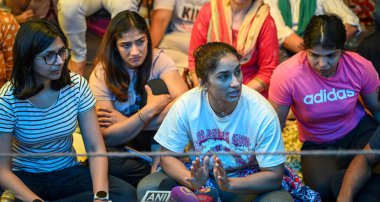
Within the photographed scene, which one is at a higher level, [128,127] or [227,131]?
[227,131]

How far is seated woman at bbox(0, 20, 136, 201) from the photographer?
7.80 ft

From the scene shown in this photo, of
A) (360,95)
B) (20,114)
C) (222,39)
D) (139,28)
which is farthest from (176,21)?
(20,114)

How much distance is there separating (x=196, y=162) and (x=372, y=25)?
6.76 ft

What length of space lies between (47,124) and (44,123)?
1 centimetres

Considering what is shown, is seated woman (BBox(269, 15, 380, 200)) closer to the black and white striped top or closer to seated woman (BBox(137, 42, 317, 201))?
seated woman (BBox(137, 42, 317, 201))

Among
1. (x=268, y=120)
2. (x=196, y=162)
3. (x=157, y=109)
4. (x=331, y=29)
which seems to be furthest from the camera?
(x=157, y=109)

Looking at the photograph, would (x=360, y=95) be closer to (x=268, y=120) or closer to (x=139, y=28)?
(x=268, y=120)

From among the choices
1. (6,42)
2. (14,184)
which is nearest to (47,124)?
(14,184)

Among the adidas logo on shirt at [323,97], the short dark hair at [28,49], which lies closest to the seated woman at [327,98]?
the adidas logo on shirt at [323,97]

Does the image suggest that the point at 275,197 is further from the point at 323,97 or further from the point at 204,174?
the point at 323,97

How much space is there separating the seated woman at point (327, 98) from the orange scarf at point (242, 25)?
35 cm

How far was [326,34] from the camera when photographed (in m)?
2.54

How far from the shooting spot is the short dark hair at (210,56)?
2.36m

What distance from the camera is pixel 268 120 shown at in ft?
7.71
